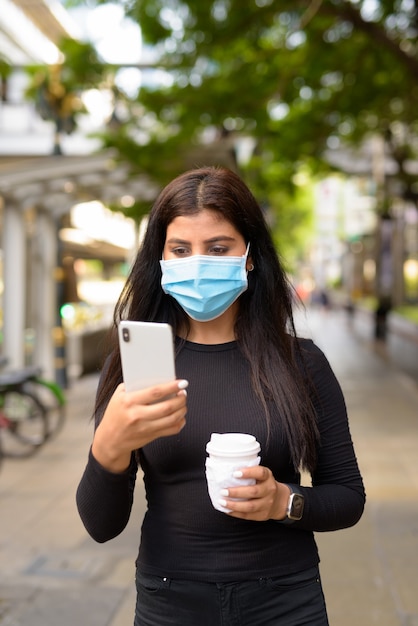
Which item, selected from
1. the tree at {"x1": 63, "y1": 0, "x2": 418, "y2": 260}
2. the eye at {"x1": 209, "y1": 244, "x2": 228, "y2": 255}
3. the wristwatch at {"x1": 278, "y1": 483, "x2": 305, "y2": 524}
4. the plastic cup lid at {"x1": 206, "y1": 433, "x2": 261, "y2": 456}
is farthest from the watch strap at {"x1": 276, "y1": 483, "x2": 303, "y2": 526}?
the tree at {"x1": 63, "y1": 0, "x2": 418, "y2": 260}

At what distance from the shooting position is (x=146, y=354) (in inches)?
63.6

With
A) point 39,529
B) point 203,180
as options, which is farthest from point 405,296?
point 203,180

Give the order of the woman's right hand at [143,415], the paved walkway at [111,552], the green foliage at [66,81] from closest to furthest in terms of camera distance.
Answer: the woman's right hand at [143,415] → the paved walkway at [111,552] → the green foliage at [66,81]

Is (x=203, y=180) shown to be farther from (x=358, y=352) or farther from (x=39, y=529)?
(x=358, y=352)

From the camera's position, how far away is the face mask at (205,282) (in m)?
1.95

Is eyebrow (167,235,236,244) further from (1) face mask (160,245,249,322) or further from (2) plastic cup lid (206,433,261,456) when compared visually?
(2) plastic cup lid (206,433,261,456)

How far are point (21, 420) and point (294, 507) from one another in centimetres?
697

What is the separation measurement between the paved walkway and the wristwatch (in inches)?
47.7

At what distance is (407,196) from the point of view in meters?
19.1

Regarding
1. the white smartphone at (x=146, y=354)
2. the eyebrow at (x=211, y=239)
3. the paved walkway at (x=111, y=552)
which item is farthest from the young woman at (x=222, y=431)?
the paved walkway at (x=111, y=552)

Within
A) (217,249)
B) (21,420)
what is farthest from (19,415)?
(217,249)

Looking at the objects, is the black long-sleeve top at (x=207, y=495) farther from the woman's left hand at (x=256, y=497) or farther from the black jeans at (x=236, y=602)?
the woman's left hand at (x=256, y=497)

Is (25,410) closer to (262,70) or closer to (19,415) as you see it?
(19,415)

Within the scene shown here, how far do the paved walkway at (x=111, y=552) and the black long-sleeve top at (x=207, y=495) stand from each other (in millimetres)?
1047
